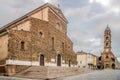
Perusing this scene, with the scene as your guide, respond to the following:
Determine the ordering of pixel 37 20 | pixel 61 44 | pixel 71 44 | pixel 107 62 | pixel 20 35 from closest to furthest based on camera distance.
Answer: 1. pixel 20 35
2. pixel 37 20
3. pixel 61 44
4. pixel 71 44
5. pixel 107 62

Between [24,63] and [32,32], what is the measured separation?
473cm

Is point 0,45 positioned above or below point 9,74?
above

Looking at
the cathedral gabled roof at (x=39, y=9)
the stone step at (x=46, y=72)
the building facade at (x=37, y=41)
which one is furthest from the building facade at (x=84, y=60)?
the stone step at (x=46, y=72)

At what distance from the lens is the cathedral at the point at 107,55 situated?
84250 millimetres

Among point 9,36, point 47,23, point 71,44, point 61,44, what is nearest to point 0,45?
point 9,36

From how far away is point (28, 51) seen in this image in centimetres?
3422

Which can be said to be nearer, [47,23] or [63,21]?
[47,23]

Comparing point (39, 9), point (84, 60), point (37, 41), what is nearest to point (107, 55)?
point (84, 60)

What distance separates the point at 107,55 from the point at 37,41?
5651 cm

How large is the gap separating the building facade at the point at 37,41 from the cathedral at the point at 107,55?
42589 millimetres

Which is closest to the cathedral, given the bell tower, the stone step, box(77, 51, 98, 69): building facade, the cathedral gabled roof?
the bell tower

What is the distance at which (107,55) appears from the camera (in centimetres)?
8825

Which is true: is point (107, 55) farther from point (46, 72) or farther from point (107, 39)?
point (46, 72)

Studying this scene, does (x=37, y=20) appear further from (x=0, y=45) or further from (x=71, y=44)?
(x=71, y=44)
